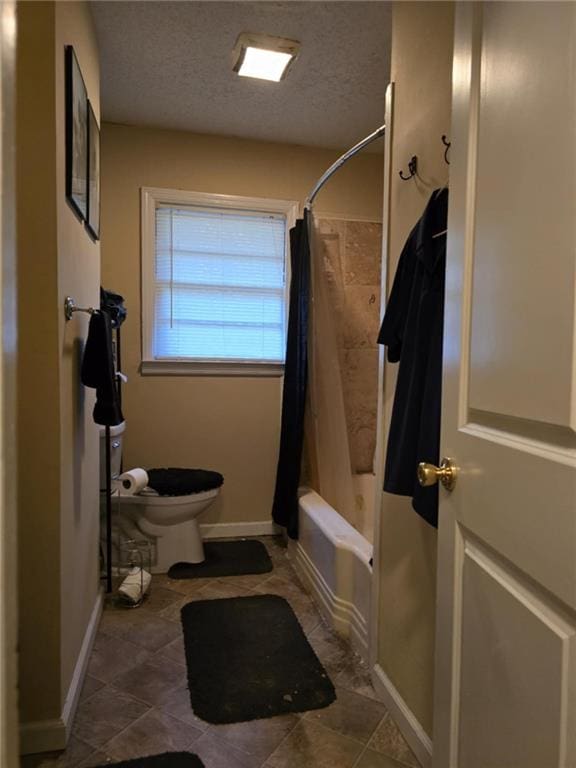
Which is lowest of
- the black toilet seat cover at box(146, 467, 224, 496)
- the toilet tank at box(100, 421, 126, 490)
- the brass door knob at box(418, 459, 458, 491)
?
the black toilet seat cover at box(146, 467, 224, 496)

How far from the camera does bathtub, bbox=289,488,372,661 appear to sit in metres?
1.93

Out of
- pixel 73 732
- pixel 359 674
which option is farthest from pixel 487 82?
pixel 73 732

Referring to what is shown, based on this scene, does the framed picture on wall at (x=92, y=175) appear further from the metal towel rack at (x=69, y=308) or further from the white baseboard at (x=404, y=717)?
the white baseboard at (x=404, y=717)

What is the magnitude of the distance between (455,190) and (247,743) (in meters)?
1.62

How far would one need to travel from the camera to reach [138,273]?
9.79 ft

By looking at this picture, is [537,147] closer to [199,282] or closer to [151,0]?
[151,0]

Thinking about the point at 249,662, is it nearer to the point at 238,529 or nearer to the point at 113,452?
the point at 113,452

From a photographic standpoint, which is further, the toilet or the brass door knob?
the toilet

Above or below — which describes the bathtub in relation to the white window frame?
below

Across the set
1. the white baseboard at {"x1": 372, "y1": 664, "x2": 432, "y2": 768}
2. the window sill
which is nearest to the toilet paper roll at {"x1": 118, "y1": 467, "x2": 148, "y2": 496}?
the window sill

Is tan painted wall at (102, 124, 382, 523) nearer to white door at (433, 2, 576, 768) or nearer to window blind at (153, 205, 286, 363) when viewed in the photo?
window blind at (153, 205, 286, 363)

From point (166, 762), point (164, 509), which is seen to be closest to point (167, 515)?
point (164, 509)

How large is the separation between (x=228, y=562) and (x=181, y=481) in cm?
57

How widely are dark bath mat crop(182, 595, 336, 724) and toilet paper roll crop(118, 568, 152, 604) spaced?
8.6 inches
